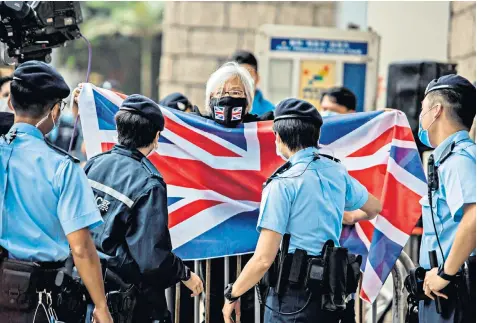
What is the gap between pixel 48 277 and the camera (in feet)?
13.9

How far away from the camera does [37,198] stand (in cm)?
421

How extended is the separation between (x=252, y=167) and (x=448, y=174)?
166 cm

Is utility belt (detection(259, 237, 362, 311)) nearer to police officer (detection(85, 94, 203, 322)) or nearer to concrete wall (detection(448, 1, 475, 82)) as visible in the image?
police officer (detection(85, 94, 203, 322))

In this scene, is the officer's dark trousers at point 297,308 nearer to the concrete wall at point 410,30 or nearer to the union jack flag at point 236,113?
the union jack flag at point 236,113

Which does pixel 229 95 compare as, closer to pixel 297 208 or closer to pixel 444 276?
pixel 297 208

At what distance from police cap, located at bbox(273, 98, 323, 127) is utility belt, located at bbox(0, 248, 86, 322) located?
1383mm

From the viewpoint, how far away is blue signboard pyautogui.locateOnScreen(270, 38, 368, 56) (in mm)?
11312

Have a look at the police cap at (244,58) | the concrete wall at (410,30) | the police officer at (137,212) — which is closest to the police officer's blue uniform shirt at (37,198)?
the police officer at (137,212)

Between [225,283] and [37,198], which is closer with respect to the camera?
[37,198]

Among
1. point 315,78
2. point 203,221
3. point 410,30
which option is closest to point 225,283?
point 203,221

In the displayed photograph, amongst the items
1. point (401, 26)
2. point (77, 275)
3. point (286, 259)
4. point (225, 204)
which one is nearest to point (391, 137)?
point (225, 204)

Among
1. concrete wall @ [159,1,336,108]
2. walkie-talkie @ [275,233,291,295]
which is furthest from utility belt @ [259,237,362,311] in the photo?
concrete wall @ [159,1,336,108]

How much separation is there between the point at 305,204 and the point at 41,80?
56.9 inches

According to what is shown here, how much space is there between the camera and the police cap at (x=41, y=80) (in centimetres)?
432
